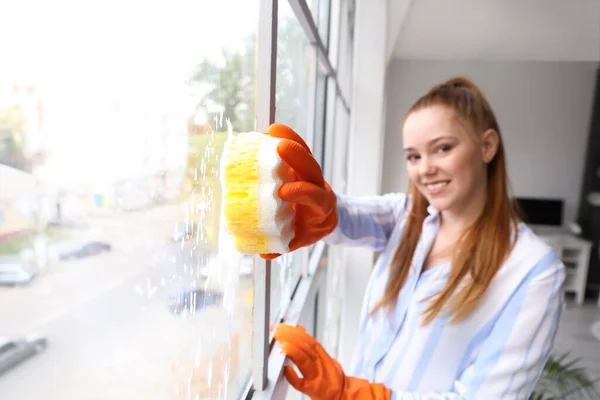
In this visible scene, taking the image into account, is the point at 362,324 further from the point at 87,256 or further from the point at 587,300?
the point at 587,300

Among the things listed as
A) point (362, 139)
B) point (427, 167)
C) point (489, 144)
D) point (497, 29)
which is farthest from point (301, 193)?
point (497, 29)

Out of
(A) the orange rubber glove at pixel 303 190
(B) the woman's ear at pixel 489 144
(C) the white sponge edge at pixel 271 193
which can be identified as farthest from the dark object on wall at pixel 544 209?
(C) the white sponge edge at pixel 271 193

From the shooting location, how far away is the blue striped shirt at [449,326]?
68 cm

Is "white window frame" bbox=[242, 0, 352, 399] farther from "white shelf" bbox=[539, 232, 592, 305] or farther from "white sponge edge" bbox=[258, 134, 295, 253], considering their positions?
"white shelf" bbox=[539, 232, 592, 305]

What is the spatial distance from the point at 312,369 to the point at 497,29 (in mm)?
2941

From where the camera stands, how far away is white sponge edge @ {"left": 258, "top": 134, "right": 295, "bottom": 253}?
0.34 meters

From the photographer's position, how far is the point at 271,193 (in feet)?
1.13

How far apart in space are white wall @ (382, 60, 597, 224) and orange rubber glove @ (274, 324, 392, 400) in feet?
11.5

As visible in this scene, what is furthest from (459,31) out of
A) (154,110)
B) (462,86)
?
(154,110)

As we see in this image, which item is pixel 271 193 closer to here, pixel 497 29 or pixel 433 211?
pixel 433 211

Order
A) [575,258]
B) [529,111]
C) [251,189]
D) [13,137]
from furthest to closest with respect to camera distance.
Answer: [529,111] → [575,258] → [251,189] → [13,137]

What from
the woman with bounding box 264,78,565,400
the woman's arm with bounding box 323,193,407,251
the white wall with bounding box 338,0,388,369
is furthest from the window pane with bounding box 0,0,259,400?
the white wall with bounding box 338,0,388,369

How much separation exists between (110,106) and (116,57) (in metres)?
0.03

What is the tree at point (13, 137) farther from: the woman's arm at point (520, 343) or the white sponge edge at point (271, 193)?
the woman's arm at point (520, 343)
